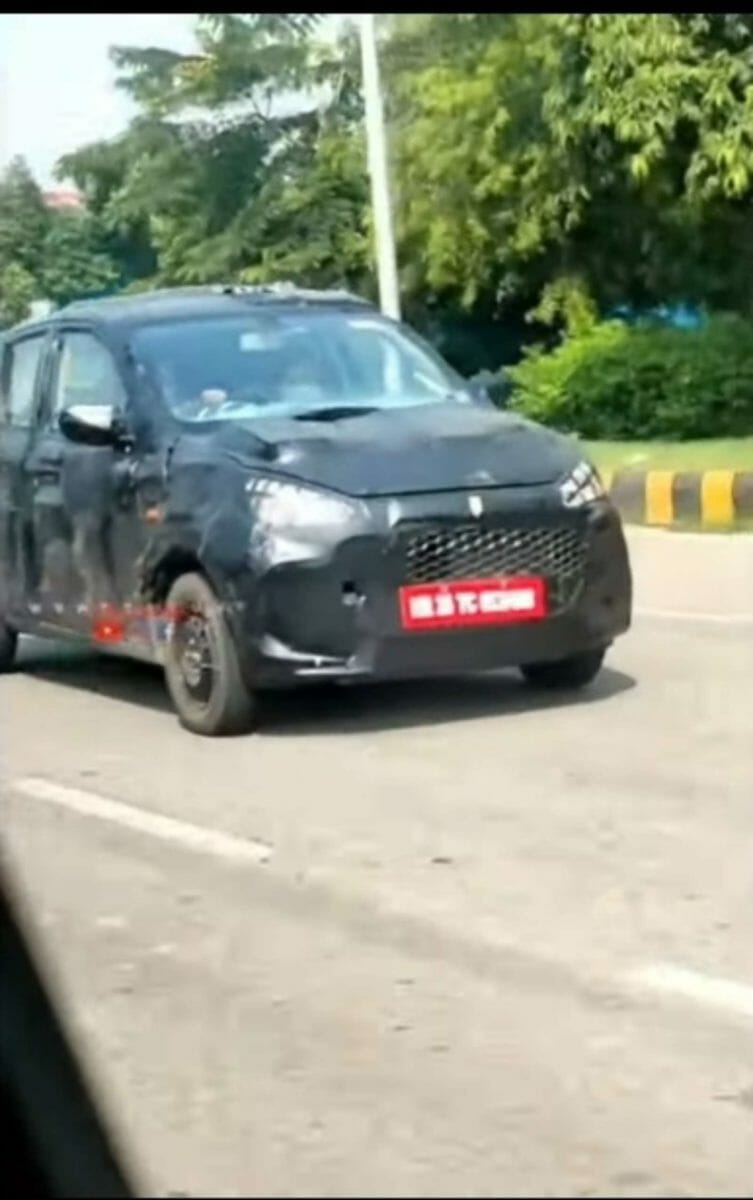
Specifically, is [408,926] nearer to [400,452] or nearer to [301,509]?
[301,509]

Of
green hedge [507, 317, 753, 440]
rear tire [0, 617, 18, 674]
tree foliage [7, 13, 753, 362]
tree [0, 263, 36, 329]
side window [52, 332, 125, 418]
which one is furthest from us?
rear tire [0, 617, 18, 674]

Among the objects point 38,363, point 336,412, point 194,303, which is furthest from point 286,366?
point 38,363

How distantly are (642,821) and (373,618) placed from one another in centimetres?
143

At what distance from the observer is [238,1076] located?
11.1 ft

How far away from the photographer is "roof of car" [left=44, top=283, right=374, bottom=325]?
684cm

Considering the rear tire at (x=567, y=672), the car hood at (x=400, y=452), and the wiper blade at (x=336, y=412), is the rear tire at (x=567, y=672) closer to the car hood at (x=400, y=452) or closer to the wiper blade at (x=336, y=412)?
the car hood at (x=400, y=452)

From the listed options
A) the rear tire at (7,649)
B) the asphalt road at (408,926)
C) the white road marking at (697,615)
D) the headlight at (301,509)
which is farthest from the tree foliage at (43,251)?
the white road marking at (697,615)

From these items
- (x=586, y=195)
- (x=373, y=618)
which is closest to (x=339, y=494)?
(x=373, y=618)

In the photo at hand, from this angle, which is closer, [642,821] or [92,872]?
[92,872]

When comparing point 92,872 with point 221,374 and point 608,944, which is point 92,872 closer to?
point 608,944

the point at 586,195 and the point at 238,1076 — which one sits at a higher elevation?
the point at 586,195

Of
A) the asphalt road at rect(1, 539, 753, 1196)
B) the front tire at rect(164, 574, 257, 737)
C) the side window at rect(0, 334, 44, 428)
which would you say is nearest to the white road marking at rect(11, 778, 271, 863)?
the asphalt road at rect(1, 539, 753, 1196)

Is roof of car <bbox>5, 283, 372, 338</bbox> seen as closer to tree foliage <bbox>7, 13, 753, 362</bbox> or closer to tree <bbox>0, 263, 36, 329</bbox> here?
tree foliage <bbox>7, 13, 753, 362</bbox>

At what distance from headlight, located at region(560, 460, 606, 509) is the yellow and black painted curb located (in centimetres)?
477
